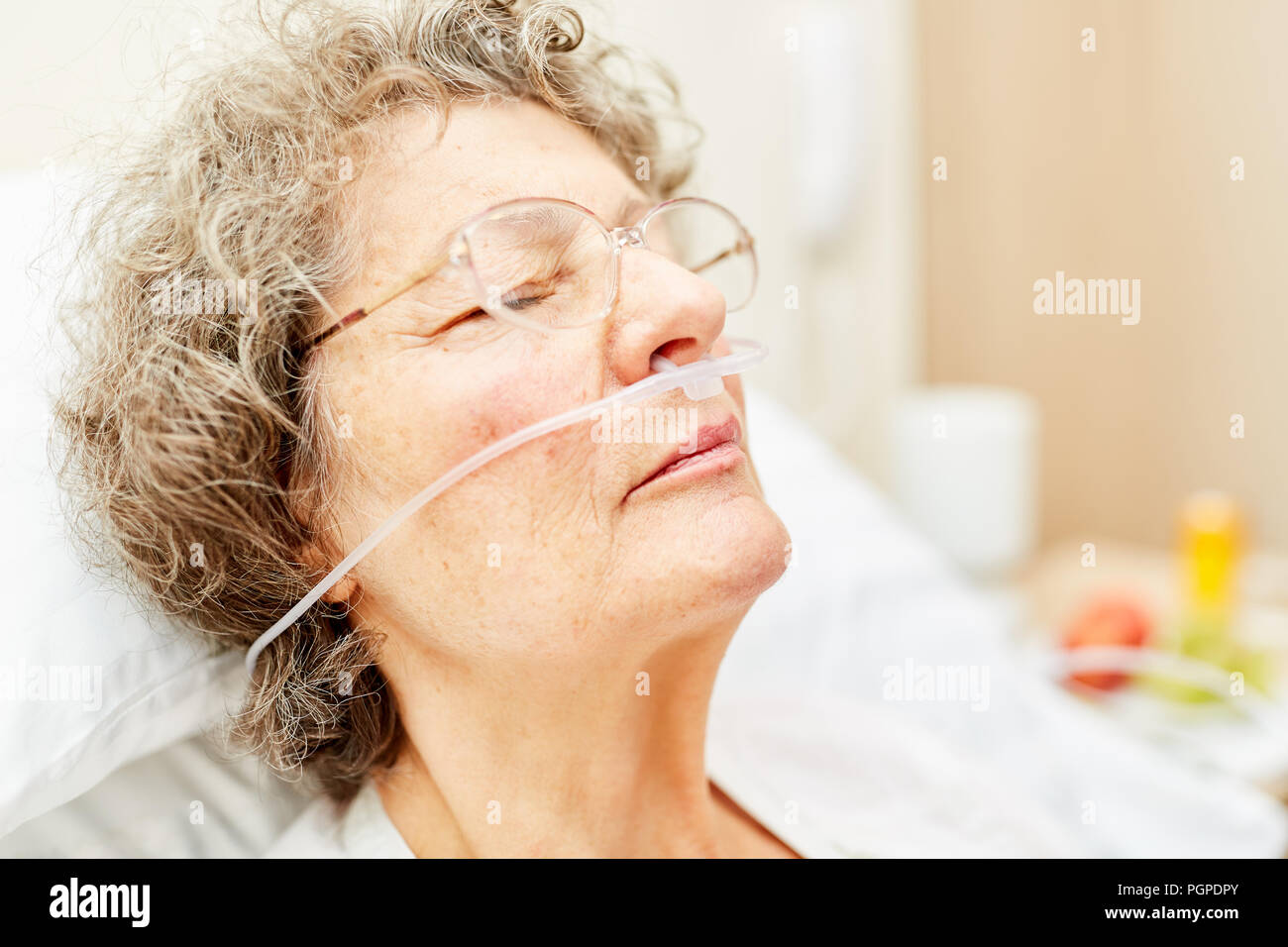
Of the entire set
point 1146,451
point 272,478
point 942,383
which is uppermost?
point 272,478

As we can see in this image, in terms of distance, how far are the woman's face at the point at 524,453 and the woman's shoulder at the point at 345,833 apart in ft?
0.83

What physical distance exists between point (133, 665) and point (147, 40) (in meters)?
0.51

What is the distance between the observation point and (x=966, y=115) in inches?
103

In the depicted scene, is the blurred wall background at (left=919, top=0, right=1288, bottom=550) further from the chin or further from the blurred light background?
the chin

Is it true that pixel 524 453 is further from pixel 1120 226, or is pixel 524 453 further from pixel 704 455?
pixel 1120 226

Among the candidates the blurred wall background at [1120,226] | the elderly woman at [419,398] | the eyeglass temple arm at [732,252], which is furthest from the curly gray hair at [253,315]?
the blurred wall background at [1120,226]

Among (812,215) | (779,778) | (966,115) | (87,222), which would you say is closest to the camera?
(87,222)

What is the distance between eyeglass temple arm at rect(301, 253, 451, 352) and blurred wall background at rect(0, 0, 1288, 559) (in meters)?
1.09

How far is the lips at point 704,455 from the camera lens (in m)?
0.76

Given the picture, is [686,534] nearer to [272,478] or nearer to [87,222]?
[272,478]

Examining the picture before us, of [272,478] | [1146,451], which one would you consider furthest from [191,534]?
[1146,451]

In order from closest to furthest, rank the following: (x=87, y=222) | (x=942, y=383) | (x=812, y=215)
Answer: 1. (x=87, y=222)
2. (x=812, y=215)
3. (x=942, y=383)

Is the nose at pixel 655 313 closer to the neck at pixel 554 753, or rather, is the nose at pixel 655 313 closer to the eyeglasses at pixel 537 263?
the eyeglasses at pixel 537 263

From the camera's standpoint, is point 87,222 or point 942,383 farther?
point 942,383
